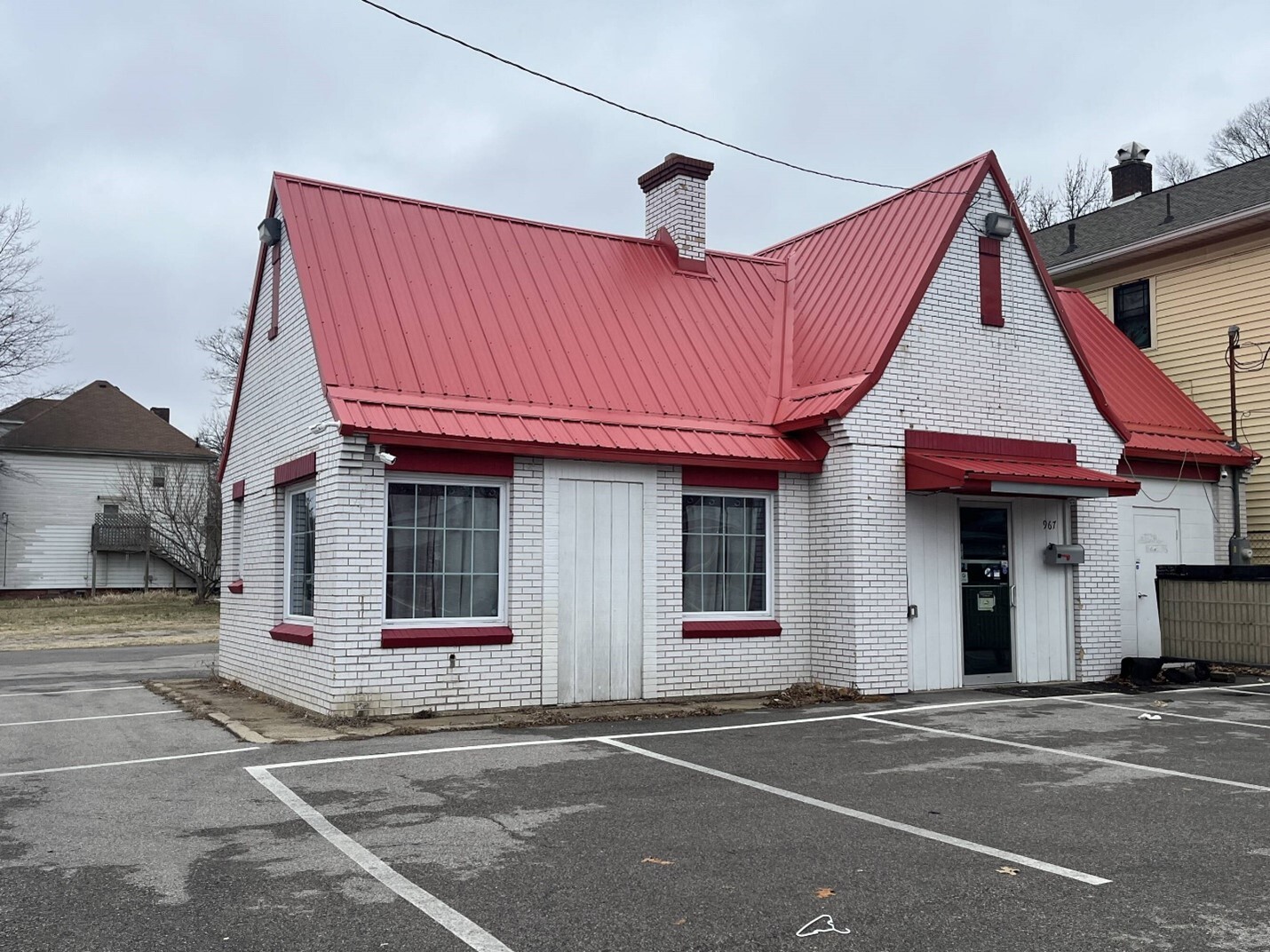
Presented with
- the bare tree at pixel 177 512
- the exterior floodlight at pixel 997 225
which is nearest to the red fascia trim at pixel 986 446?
the exterior floodlight at pixel 997 225

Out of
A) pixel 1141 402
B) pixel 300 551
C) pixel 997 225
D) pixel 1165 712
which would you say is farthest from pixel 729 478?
pixel 1141 402

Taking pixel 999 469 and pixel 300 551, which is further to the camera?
pixel 999 469

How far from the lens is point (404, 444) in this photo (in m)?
11.1

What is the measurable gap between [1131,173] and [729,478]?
18390mm

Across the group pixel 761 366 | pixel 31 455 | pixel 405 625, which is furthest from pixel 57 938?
pixel 31 455

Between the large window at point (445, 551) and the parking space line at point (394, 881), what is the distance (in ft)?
12.0

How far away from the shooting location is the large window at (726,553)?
13000 millimetres

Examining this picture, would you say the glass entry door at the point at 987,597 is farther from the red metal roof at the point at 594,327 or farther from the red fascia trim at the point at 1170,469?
the red fascia trim at the point at 1170,469

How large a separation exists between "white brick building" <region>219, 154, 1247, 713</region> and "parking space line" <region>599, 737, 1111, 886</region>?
10.1 ft

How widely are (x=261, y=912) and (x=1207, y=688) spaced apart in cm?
1258

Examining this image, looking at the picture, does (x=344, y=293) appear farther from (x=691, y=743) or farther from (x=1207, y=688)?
(x=1207, y=688)

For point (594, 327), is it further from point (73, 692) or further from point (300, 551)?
point (73, 692)

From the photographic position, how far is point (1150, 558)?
16.8 m

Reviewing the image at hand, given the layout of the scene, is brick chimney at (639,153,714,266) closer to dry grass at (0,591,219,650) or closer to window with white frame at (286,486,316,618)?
window with white frame at (286,486,316,618)
